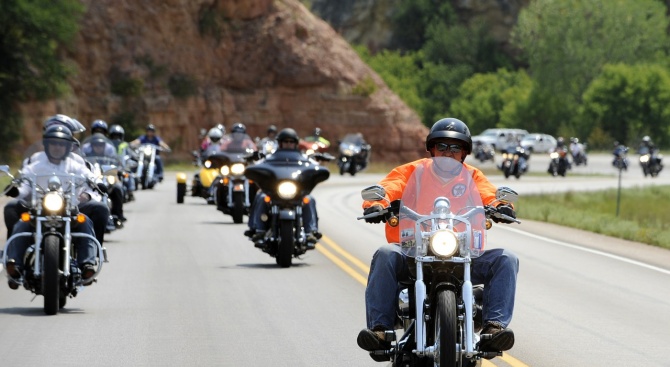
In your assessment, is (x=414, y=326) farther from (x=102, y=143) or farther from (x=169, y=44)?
(x=169, y=44)

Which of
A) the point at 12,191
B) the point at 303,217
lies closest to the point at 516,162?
the point at 303,217

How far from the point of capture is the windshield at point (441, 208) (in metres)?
8.96

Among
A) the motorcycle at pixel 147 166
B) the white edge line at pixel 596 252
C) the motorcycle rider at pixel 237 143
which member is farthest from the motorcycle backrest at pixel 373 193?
the motorcycle at pixel 147 166

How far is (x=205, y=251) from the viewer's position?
21.2 metres

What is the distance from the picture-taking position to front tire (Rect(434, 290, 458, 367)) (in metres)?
8.57

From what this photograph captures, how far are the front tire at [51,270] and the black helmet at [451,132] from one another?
14.3ft

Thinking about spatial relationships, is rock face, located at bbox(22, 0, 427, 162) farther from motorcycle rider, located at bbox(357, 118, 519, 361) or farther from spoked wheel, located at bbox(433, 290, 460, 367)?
spoked wheel, located at bbox(433, 290, 460, 367)

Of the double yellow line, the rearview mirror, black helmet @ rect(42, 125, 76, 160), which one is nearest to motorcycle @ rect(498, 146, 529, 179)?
the double yellow line

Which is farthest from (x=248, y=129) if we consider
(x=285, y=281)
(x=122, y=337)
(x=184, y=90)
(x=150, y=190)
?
(x=122, y=337)

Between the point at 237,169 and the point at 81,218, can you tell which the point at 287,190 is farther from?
the point at 237,169

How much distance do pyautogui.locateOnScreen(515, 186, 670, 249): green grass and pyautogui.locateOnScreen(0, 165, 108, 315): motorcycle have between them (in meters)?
13.6

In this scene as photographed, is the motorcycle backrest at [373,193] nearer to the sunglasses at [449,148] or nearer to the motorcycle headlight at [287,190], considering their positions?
the sunglasses at [449,148]

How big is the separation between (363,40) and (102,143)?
125 metres

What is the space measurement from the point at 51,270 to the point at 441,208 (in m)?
4.85
